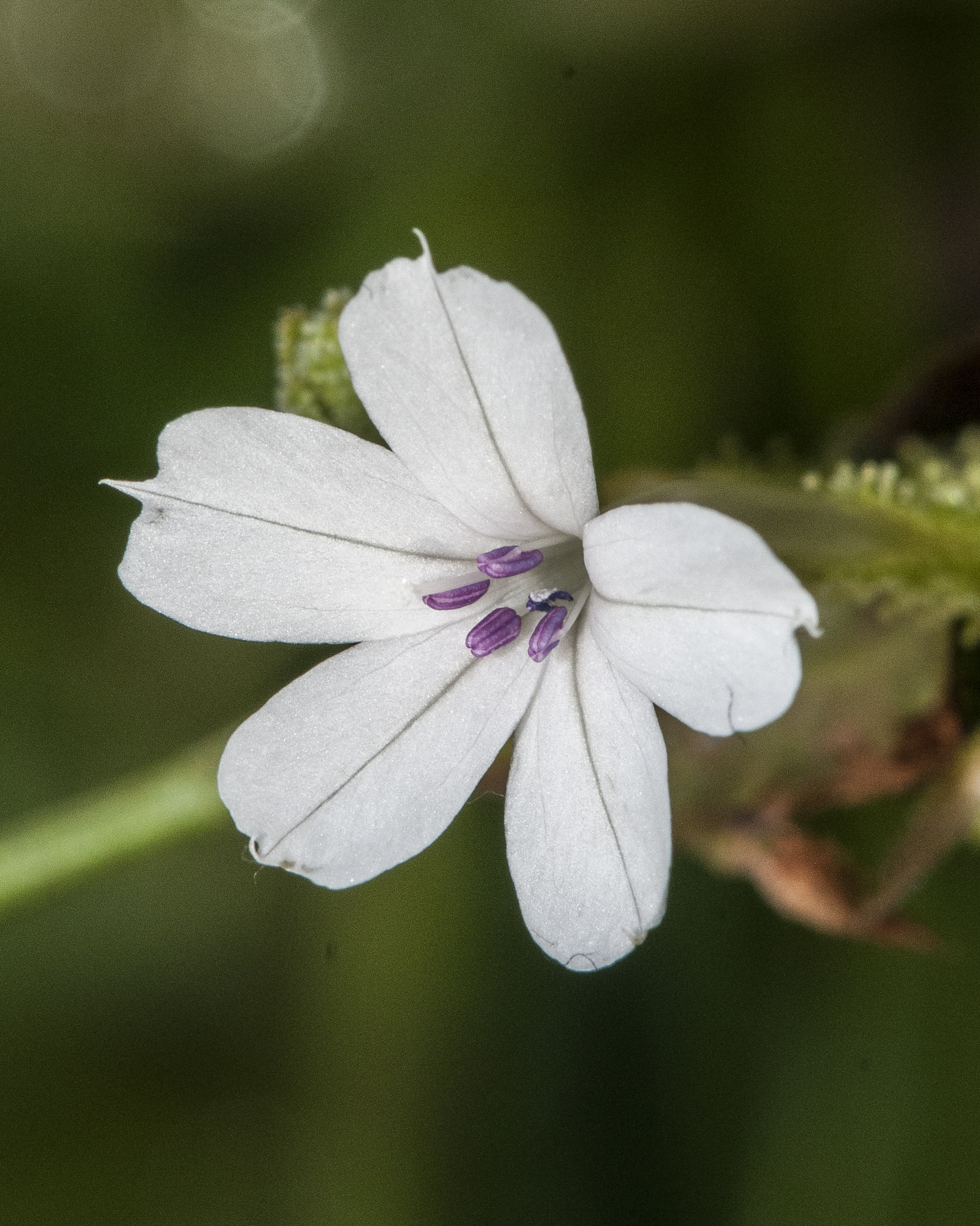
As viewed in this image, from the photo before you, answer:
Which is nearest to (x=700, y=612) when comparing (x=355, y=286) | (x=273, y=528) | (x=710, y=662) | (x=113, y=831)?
(x=710, y=662)

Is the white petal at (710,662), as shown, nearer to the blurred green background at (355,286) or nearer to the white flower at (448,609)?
the white flower at (448,609)

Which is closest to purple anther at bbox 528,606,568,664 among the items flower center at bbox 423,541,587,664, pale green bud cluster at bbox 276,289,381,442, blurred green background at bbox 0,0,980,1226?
flower center at bbox 423,541,587,664

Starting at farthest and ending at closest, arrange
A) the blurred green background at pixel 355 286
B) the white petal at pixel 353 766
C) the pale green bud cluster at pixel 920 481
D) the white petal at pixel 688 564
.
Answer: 1. the blurred green background at pixel 355 286
2. the pale green bud cluster at pixel 920 481
3. the white petal at pixel 353 766
4. the white petal at pixel 688 564

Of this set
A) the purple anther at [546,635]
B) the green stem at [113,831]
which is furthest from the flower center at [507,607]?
the green stem at [113,831]

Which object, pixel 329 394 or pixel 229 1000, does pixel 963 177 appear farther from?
pixel 229 1000

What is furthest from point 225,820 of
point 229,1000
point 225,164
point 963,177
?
point 963,177

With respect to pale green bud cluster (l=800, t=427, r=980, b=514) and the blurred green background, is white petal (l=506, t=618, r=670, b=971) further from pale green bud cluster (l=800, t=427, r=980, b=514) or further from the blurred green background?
the blurred green background

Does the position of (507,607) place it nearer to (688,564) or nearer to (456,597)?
(456,597)
